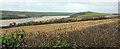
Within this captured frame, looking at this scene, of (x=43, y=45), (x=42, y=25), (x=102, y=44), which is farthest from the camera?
(x=42, y=25)

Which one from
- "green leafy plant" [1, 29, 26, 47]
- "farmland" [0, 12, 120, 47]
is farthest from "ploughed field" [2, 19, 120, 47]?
"green leafy plant" [1, 29, 26, 47]

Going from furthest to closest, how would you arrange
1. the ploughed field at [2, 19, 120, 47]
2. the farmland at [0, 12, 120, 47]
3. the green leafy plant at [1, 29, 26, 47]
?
the ploughed field at [2, 19, 120, 47]
the farmland at [0, 12, 120, 47]
the green leafy plant at [1, 29, 26, 47]

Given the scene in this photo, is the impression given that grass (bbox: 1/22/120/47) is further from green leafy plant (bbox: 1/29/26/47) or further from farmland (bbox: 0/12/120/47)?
green leafy plant (bbox: 1/29/26/47)

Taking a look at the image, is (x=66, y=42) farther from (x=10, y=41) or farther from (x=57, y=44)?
(x=10, y=41)

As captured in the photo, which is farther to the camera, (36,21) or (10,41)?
(36,21)

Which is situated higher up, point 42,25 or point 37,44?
point 42,25

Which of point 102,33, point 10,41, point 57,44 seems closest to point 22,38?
point 10,41

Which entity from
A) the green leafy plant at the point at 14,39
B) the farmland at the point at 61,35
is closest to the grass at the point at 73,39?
the farmland at the point at 61,35

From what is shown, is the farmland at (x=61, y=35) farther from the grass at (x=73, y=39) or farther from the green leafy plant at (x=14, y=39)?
the green leafy plant at (x=14, y=39)
